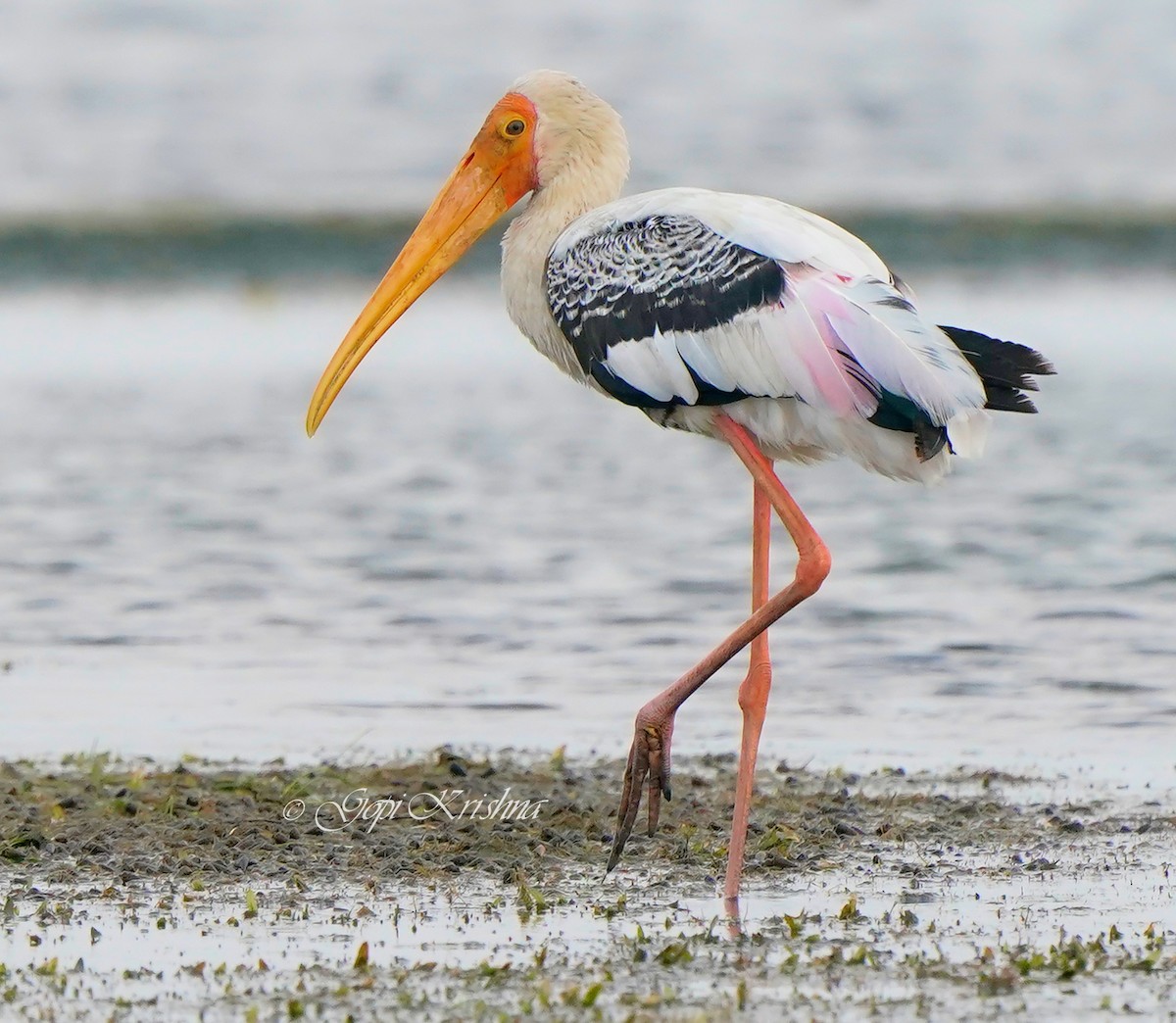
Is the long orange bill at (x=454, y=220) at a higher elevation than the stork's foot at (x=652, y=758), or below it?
higher

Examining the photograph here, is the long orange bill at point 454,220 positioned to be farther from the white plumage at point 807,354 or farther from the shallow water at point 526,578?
the shallow water at point 526,578

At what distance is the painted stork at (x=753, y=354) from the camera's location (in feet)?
20.8

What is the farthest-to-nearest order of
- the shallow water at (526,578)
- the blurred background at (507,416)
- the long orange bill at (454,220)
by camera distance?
the blurred background at (507,416) → the shallow water at (526,578) → the long orange bill at (454,220)

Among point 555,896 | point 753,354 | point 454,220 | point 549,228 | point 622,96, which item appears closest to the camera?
point 555,896

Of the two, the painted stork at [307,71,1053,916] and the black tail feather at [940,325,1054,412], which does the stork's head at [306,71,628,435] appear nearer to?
the painted stork at [307,71,1053,916]

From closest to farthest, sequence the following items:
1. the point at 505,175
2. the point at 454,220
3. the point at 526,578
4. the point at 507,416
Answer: the point at 505,175 → the point at 454,220 → the point at 526,578 → the point at 507,416

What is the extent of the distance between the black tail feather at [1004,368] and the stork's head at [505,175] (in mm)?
1526

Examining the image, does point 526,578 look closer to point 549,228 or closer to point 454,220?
point 454,220

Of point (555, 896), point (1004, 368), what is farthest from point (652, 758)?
point (1004, 368)

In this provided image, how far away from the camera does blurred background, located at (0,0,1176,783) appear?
902 centimetres

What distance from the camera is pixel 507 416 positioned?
686 inches

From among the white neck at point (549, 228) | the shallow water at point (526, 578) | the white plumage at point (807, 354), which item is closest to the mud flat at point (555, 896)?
the shallow water at point (526, 578)

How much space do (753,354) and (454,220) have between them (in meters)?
1.71

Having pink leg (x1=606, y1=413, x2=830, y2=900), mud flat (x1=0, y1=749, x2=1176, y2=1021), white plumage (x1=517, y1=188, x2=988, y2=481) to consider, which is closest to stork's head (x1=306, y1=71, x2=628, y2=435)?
white plumage (x1=517, y1=188, x2=988, y2=481)
